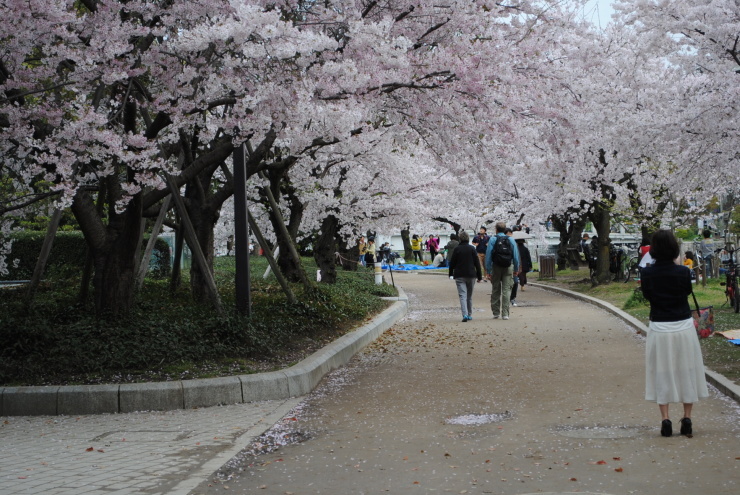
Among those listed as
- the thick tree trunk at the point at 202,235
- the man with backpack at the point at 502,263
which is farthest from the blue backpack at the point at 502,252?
the thick tree trunk at the point at 202,235

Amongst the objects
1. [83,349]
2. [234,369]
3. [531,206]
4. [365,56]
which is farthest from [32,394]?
[531,206]

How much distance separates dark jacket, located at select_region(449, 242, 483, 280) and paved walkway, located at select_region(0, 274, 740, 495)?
6.67 meters

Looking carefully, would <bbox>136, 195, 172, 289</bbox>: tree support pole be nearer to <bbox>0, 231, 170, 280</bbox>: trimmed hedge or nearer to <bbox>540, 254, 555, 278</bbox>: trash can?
<bbox>0, 231, 170, 280</bbox>: trimmed hedge

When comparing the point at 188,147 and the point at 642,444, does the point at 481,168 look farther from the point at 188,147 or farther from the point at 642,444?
Answer: the point at 642,444

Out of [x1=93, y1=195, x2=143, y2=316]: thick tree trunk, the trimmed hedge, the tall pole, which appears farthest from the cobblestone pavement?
the trimmed hedge

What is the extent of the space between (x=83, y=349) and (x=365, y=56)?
4.89 metres

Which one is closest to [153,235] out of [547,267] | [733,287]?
[733,287]

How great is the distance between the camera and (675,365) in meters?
7.27

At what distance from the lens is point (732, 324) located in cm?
1498

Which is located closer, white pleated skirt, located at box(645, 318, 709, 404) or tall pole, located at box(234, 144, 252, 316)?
white pleated skirt, located at box(645, 318, 709, 404)

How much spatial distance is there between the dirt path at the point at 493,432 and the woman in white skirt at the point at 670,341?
32cm

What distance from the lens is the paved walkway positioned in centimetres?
594

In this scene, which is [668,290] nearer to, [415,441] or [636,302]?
[415,441]

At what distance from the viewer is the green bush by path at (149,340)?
32.2ft
